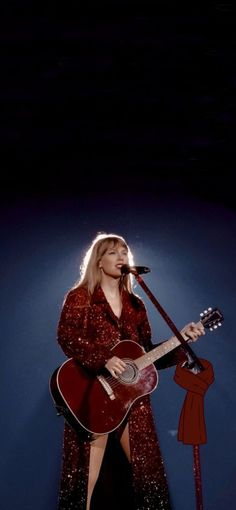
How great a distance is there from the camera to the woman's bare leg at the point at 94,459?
300 centimetres

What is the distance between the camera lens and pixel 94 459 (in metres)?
3.01

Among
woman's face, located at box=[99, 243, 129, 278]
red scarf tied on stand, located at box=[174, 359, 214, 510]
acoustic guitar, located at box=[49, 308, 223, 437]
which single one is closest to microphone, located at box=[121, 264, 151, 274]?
woman's face, located at box=[99, 243, 129, 278]

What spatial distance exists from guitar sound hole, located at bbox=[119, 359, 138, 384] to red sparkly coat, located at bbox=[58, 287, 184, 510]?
0.38 feet

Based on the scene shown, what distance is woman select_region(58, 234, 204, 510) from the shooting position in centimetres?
301

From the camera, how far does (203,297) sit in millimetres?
3689

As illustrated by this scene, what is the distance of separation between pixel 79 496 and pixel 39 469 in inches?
19.0

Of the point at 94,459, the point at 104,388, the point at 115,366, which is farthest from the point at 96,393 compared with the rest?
the point at 94,459

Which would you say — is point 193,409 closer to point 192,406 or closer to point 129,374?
point 192,406

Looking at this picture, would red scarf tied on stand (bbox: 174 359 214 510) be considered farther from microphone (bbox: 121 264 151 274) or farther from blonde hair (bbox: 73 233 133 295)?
microphone (bbox: 121 264 151 274)

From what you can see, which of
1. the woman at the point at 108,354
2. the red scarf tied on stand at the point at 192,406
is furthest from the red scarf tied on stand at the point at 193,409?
the woman at the point at 108,354

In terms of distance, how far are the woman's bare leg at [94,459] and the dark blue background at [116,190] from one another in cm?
46

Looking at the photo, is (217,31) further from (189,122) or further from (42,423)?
(42,423)

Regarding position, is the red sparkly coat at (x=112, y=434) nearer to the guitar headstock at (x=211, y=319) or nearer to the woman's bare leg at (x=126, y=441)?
the woman's bare leg at (x=126, y=441)

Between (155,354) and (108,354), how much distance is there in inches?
9.7
